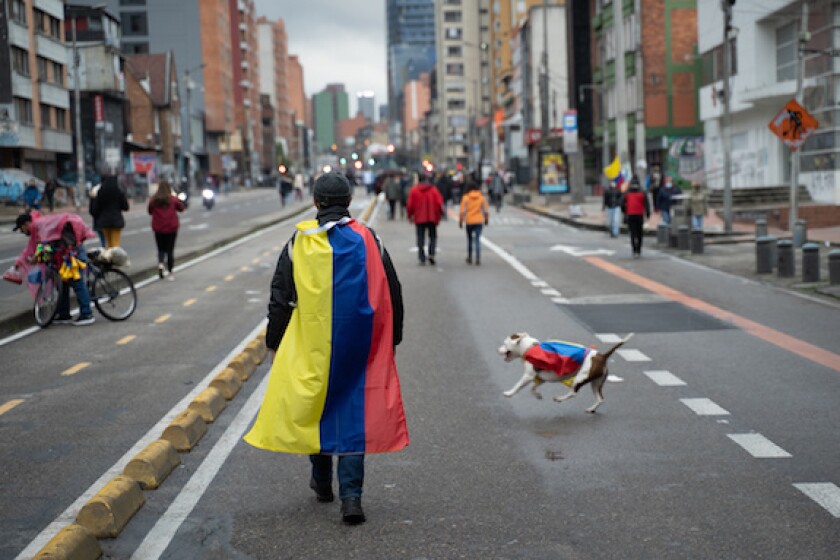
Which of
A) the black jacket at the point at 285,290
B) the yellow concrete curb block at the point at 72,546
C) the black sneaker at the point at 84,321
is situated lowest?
the black sneaker at the point at 84,321

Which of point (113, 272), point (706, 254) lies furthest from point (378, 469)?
point (706, 254)

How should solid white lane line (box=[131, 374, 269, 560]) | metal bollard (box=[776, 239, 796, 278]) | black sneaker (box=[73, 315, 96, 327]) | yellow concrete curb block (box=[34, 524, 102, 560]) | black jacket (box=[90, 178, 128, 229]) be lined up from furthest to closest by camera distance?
black jacket (box=[90, 178, 128, 229]), metal bollard (box=[776, 239, 796, 278]), black sneaker (box=[73, 315, 96, 327]), solid white lane line (box=[131, 374, 269, 560]), yellow concrete curb block (box=[34, 524, 102, 560])

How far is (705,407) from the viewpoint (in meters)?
8.99

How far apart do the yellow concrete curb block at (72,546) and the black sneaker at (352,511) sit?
1133 mm

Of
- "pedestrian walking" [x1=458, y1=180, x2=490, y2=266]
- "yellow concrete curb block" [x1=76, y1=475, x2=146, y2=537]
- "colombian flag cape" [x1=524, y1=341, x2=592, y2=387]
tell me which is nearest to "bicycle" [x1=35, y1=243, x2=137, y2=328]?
"colombian flag cape" [x1=524, y1=341, x2=592, y2=387]

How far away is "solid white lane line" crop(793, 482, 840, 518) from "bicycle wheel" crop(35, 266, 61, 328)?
10.4m

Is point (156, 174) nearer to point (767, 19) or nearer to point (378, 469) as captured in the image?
point (767, 19)

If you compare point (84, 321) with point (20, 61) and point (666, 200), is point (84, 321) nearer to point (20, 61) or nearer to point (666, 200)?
point (666, 200)

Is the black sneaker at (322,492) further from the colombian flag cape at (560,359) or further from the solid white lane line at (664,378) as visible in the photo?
the solid white lane line at (664,378)

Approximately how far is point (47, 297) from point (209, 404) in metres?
6.88

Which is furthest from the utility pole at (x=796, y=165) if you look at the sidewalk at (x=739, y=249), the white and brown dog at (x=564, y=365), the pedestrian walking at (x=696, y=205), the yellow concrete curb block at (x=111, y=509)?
the yellow concrete curb block at (x=111, y=509)

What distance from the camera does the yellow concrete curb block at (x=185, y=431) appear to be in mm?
7699

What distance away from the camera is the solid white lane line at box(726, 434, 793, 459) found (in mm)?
7383

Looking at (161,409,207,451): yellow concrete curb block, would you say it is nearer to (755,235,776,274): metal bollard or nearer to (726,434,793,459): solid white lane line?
(726,434,793,459): solid white lane line
